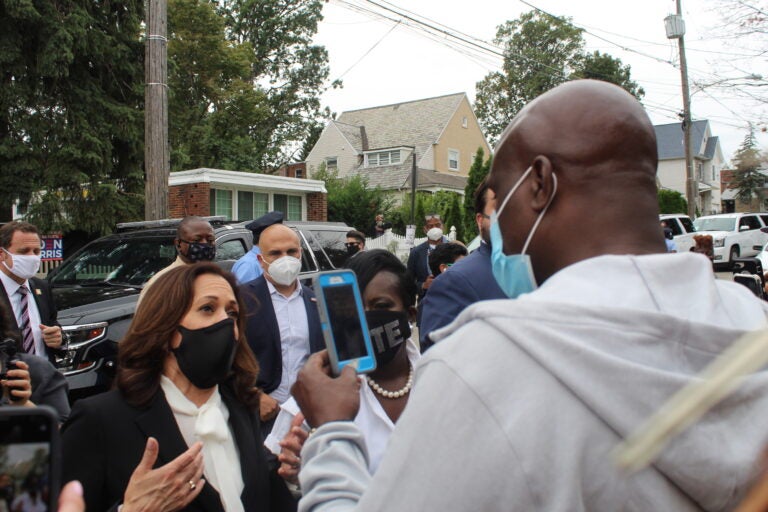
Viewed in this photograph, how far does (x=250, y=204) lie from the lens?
2167 centimetres

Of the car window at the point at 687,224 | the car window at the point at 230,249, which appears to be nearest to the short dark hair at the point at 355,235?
the car window at the point at 230,249

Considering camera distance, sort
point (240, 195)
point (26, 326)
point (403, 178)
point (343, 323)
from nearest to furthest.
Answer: point (343, 323) < point (26, 326) < point (240, 195) < point (403, 178)

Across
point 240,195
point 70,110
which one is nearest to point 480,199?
point 70,110

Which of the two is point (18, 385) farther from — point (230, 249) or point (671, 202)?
point (671, 202)

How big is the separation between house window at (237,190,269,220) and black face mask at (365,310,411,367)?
18.8 m

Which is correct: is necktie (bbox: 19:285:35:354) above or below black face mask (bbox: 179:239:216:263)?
below

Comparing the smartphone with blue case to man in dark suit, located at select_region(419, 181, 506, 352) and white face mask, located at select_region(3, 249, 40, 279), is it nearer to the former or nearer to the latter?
man in dark suit, located at select_region(419, 181, 506, 352)

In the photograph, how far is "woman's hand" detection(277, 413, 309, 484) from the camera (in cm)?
193

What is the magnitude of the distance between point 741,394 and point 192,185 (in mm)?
19453

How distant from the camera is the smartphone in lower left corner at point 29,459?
111 centimetres

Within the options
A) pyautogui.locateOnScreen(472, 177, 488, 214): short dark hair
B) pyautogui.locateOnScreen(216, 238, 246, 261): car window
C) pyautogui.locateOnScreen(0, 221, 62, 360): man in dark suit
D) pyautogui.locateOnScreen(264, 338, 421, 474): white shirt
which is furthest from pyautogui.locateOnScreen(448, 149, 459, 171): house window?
pyautogui.locateOnScreen(264, 338, 421, 474): white shirt

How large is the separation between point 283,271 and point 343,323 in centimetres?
304

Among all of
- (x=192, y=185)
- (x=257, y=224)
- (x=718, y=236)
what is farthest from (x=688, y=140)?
(x=257, y=224)

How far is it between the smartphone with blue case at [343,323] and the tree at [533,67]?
46.7 metres
